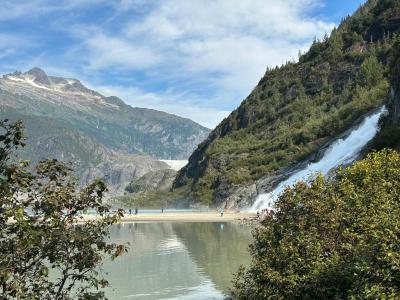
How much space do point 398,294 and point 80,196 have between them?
22.6 feet

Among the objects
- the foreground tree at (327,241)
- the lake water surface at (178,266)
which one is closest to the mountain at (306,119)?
the lake water surface at (178,266)

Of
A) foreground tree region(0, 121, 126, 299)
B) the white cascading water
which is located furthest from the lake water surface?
the white cascading water

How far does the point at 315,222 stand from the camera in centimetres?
1805

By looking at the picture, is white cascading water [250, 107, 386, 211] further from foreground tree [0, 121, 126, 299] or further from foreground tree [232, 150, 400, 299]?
foreground tree [0, 121, 126, 299]

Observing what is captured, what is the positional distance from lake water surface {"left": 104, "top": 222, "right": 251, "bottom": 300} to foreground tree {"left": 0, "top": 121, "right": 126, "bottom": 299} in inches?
399

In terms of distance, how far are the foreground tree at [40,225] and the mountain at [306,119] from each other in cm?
10183

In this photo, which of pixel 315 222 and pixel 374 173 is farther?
pixel 374 173

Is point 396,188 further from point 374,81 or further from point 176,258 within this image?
point 374,81

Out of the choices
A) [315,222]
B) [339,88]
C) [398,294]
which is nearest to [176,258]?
[315,222]

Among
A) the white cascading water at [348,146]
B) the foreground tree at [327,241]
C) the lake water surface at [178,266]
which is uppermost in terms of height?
the white cascading water at [348,146]

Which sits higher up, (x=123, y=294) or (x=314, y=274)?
(x=314, y=274)

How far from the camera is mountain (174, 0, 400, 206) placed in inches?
5212

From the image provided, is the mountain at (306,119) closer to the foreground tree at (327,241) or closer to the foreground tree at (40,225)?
the foreground tree at (327,241)

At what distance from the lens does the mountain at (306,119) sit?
132375 mm
